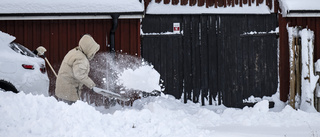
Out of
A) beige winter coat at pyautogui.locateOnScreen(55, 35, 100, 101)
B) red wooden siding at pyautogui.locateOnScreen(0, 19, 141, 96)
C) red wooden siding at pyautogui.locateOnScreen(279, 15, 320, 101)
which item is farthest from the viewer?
red wooden siding at pyautogui.locateOnScreen(279, 15, 320, 101)

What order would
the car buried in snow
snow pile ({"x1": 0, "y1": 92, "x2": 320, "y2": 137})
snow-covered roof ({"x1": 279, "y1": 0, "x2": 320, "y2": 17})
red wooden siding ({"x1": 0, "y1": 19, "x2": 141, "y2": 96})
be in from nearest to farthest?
snow pile ({"x1": 0, "y1": 92, "x2": 320, "y2": 137}), the car buried in snow, red wooden siding ({"x1": 0, "y1": 19, "x2": 141, "y2": 96}), snow-covered roof ({"x1": 279, "y1": 0, "x2": 320, "y2": 17})

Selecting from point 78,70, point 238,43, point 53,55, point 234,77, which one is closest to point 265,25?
point 238,43

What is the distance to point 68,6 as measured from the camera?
36.2 ft

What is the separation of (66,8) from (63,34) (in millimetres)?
760

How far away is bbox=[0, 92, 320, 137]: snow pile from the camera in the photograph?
241 inches

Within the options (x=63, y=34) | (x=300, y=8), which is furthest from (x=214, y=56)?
(x=63, y=34)

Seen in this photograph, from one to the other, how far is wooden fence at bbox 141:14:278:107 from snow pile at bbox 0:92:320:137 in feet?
5.75

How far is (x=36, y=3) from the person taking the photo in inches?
435

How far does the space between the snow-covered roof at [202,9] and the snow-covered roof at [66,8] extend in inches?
21.0

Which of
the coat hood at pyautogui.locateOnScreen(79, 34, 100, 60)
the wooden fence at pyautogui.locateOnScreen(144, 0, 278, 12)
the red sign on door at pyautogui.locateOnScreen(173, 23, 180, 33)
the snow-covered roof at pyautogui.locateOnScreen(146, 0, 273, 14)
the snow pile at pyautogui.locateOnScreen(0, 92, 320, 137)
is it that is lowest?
the snow pile at pyautogui.locateOnScreen(0, 92, 320, 137)

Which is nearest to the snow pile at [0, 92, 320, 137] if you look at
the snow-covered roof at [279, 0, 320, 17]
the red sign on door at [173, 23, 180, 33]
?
the red sign on door at [173, 23, 180, 33]

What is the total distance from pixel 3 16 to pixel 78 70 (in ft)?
15.3

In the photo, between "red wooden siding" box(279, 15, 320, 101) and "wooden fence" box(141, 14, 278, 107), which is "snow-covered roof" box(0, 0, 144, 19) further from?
"red wooden siding" box(279, 15, 320, 101)

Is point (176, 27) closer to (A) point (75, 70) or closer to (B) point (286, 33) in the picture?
(B) point (286, 33)
